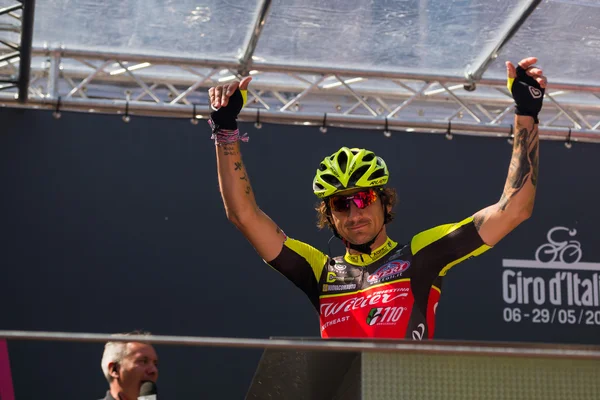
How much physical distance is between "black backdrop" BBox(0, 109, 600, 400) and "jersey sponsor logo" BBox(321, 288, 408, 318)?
7.99ft

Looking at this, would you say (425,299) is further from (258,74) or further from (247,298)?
(258,74)

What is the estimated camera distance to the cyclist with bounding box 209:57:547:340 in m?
2.95

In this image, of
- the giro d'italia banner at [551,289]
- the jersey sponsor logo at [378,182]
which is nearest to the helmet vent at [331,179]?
the jersey sponsor logo at [378,182]

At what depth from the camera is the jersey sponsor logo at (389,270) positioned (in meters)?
3.04

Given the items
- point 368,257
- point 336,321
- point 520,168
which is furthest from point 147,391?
point 520,168

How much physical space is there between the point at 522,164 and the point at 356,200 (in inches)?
22.4

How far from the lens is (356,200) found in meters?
3.13

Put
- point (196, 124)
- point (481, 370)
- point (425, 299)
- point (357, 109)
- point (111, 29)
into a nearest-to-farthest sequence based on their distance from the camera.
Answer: point (481, 370)
point (425, 299)
point (111, 29)
point (196, 124)
point (357, 109)

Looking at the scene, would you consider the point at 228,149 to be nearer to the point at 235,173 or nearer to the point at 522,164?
the point at 235,173

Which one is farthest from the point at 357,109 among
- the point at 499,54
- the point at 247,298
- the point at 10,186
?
the point at 10,186

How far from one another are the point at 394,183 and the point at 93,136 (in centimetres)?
190

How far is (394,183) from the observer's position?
5.76 metres

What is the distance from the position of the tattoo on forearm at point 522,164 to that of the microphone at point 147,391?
1.41m

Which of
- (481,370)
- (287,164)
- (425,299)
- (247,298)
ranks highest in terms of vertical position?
(287,164)
